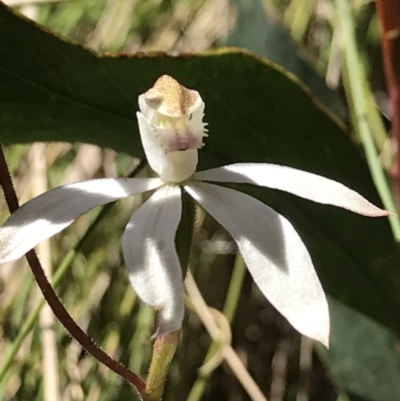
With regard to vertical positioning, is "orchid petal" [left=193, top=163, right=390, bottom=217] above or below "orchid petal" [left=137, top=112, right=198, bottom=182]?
below

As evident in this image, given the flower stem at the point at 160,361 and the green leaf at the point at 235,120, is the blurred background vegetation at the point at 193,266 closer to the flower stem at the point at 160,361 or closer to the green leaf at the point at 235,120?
the green leaf at the point at 235,120

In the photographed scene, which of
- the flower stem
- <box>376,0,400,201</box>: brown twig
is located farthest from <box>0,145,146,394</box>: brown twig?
<box>376,0,400,201</box>: brown twig

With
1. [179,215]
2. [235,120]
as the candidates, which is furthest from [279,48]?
[179,215]

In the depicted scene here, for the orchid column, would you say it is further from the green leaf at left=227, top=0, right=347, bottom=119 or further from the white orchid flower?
the green leaf at left=227, top=0, right=347, bottom=119

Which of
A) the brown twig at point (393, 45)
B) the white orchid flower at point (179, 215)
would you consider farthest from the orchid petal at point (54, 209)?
the brown twig at point (393, 45)

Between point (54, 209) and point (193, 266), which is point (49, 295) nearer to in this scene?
point (54, 209)

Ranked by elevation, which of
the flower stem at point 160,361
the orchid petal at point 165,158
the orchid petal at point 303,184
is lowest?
the flower stem at point 160,361

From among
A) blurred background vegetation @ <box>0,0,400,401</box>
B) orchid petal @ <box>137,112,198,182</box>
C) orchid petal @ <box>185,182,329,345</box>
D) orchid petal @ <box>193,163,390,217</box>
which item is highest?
orchid petal @ <box>137,112,198,182</box>

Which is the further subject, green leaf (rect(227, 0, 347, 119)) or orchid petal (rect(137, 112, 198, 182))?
green leaf (rect(227, 0, 347, 119))
